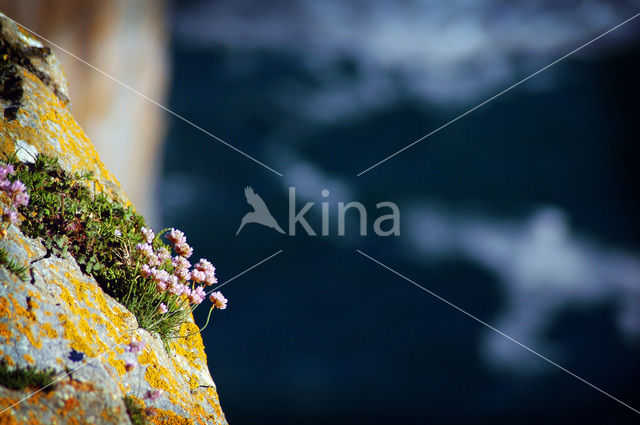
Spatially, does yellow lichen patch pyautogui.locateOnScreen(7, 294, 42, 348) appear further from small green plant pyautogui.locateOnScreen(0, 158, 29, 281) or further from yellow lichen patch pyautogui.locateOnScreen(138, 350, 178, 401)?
yellow lichen patch pyautogui.locateOnScreen(138, 350, 178, 401)

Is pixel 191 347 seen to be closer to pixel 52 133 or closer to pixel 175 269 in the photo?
pixel 175 269

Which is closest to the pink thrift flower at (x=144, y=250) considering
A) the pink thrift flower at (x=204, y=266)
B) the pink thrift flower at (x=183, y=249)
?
the pink thrift flower at (x=183, y=249)

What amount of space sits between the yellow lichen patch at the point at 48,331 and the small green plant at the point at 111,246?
37.5 inches

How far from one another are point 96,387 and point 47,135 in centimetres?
350

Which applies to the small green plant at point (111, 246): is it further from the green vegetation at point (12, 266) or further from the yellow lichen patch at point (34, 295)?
the yellow lichen patch at point (34, 295)

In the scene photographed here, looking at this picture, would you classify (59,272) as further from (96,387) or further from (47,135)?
A: (47,135)

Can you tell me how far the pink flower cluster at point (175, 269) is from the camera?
163 inches

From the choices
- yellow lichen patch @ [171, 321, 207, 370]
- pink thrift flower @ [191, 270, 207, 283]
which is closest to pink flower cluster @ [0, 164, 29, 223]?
pink thrift flower @ [191, 270, 207, 283]

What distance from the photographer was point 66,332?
10.2ft

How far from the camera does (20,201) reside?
342cm

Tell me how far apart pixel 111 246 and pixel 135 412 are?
1.87 meters

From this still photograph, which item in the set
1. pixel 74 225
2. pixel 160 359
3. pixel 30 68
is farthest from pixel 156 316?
pixel 30 68

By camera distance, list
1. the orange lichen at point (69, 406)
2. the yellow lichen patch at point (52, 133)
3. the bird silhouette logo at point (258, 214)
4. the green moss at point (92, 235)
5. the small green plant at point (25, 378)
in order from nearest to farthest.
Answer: the small green plant at point (25, 378) → the orange lichen at point (69, 406) → the green moss at point (92, 235) → the yellow lichen patch at point (52, 133) → the bird silhouette logo at point (258, 214)

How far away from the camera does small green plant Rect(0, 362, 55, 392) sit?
253cm
